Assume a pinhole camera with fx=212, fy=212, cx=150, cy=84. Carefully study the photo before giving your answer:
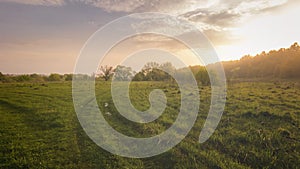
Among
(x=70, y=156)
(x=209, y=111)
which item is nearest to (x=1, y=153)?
(x=70, y=156)

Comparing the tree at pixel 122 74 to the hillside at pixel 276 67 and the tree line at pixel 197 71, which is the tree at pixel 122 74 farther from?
the hillside at pixel 276 67

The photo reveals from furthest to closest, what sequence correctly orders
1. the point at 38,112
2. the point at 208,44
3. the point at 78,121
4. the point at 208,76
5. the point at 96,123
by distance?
the point at 208,76, the point at 38,112, the point at 78,121, the point at 96,123, the point at 208,44

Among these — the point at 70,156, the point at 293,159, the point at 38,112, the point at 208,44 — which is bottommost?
the point at 293,159

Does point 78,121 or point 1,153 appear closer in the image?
point 1,153

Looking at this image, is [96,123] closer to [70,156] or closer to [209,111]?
[70,156]

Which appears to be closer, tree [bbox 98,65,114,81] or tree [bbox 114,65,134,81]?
tree [bbox 114,65,134,81]

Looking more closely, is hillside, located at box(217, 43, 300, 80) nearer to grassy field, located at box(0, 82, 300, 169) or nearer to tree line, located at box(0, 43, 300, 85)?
tree line, located at box(0, 43, 300, 85)

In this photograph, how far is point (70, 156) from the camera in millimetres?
10094

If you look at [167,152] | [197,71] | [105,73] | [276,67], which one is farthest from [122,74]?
[167,152]

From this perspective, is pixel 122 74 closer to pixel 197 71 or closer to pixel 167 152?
pixel 197 71

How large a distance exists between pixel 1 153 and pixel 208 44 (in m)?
13.0

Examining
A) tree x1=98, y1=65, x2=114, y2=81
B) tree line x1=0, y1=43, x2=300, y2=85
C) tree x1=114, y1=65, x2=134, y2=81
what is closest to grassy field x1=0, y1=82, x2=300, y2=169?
tree line x1=0, y1=43, x2=300, y2=85

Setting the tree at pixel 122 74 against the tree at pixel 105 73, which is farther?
the tree at pixel 105 73

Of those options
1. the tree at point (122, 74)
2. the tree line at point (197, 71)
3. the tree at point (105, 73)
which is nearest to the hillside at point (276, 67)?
the tree line at point (197, 71)
